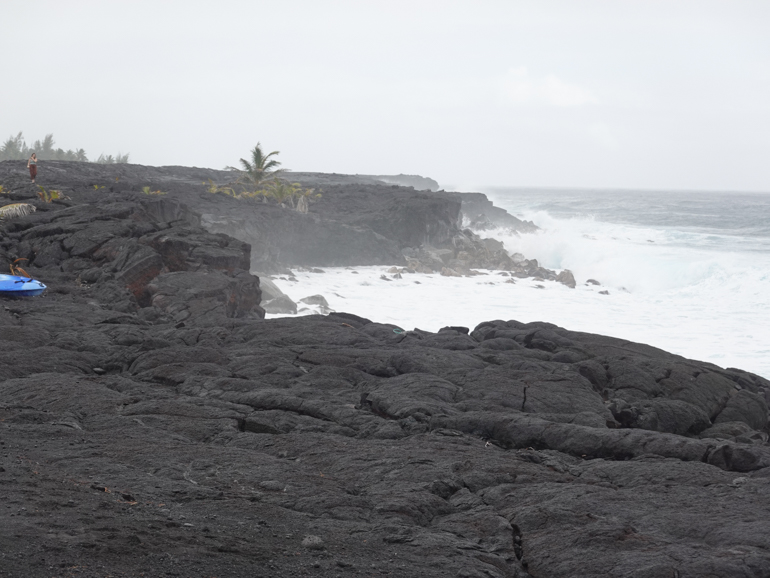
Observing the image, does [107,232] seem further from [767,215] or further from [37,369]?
[767,215]

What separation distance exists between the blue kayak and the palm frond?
23.2ft

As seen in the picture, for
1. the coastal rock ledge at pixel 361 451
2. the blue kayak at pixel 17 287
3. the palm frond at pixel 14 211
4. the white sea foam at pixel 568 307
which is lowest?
the white sea foam at pixel 568 307

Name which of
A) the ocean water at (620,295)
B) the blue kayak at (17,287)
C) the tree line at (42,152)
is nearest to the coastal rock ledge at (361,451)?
the blue kayak at (17,287)

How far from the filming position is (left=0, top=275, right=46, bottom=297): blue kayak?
42.3ft

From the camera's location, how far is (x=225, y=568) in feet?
13.2

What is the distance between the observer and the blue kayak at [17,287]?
12.9 metres

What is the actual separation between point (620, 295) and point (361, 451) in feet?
101

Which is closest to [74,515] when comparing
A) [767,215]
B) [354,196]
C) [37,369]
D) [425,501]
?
[425,501]

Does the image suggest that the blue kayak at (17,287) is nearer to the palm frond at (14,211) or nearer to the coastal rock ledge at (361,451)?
the coastal rock ledge at (361,451)

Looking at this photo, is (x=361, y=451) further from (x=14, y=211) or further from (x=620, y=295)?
(x=620, y=295)

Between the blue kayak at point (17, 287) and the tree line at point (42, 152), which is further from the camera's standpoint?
the tree line at point (42, 152)

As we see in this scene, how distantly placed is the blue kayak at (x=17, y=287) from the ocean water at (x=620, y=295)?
13089 mm

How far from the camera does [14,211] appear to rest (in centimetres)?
1916

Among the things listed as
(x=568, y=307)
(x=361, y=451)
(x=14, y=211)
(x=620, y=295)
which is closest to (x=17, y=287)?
(x=14, y=211)
